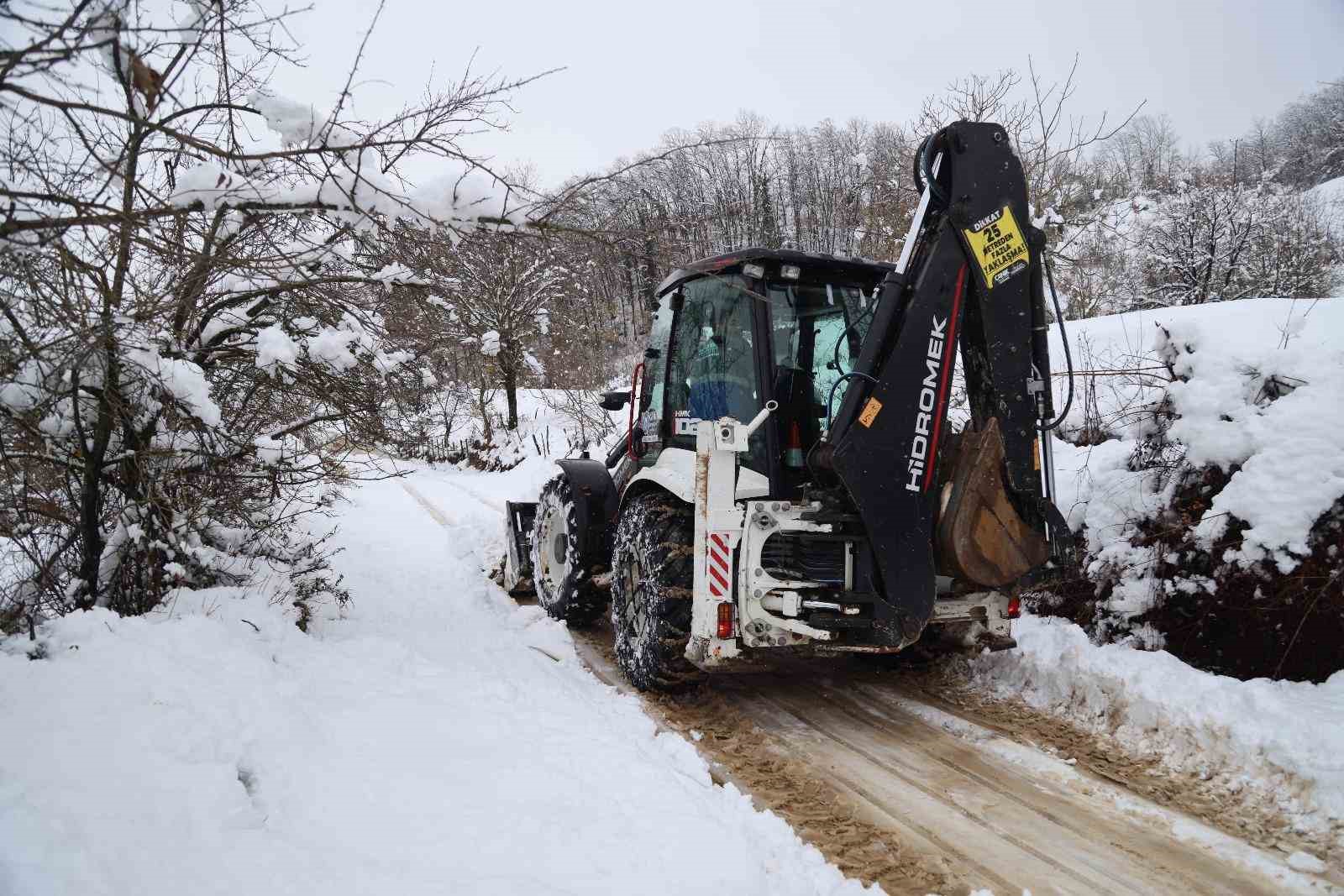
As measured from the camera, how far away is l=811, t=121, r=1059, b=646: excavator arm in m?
3.73

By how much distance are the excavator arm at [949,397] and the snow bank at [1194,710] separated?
74 centimetres

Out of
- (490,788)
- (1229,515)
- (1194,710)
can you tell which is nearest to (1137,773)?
(1194,710)

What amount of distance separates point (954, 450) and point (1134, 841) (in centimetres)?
184

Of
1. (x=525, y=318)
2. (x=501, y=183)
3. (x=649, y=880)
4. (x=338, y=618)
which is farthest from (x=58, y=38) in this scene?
(x=525, y=318)

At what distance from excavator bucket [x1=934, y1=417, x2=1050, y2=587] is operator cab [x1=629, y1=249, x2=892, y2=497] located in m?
0.75

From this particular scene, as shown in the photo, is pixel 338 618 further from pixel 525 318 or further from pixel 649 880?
pixel 525 318

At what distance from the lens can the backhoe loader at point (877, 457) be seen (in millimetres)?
3748

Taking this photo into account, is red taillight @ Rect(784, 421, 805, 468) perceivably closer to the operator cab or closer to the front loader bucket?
the operator cab

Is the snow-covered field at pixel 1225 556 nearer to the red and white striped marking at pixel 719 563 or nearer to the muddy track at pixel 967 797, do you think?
the muddy track at pixel 967 797

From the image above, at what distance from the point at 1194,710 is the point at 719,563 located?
2302mm

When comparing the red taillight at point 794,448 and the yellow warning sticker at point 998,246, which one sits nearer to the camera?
the yellow warning sticker at point 998,246

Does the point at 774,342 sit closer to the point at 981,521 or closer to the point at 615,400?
the point at 981,521

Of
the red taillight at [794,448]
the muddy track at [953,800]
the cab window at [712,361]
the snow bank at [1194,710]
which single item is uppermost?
the cab window at [712,361]

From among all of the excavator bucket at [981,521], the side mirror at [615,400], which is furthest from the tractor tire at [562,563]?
the excavator bucket at [981,521]
